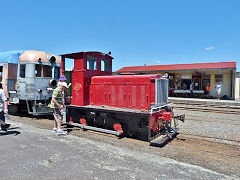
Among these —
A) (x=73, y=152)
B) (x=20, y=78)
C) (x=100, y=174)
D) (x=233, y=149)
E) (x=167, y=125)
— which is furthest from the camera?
(x=20, y=78)

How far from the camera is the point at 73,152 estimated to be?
4.48m

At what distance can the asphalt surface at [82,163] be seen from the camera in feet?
11.1

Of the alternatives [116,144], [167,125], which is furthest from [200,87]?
[116,144]

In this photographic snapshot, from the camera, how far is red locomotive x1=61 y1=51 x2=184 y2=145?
544 cm

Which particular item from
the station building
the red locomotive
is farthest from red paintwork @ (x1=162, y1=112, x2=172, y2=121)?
the station building

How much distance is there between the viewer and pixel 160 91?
5.77m

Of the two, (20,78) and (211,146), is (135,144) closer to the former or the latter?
(211,146)

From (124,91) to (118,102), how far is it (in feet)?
1.40

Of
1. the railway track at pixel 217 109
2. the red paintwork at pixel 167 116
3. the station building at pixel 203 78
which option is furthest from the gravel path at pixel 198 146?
the station building at pixel 203 78

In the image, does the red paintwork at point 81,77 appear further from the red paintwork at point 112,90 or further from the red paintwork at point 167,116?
the red paintwork at point 167,116

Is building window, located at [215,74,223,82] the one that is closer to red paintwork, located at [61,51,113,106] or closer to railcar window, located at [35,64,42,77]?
red paintwork, located at [61,51,113,106]

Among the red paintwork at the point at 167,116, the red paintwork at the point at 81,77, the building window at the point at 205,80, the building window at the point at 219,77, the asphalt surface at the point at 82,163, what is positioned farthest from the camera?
the building window at the point at 205,80

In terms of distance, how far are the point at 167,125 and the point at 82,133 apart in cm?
279

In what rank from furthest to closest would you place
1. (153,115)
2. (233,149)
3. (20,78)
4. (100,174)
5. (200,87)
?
(200,87) < (20,78) < (153,115) < (233,149) < (100,174)
